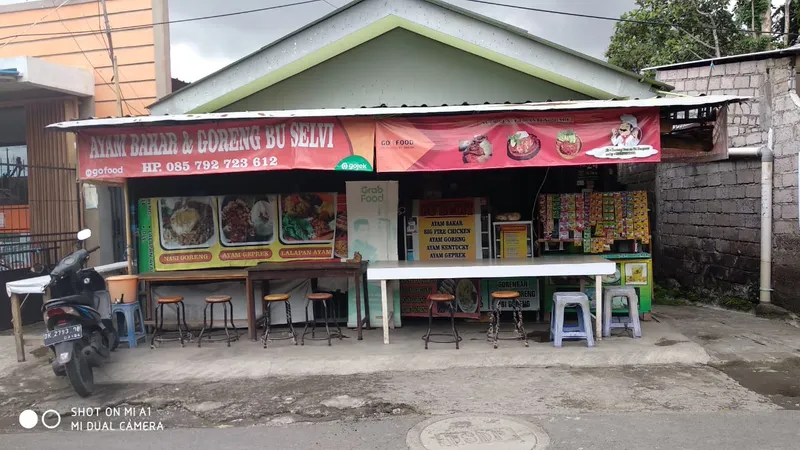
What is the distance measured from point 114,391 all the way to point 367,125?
4.12 metres

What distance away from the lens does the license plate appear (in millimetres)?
5440

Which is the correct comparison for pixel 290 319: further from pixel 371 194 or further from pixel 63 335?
pixel 63 335

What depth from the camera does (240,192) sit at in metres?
8.40

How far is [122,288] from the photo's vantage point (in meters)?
7.29

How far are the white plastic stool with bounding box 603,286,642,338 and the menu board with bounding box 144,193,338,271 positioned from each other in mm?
3879

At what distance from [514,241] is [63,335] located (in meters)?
5.71

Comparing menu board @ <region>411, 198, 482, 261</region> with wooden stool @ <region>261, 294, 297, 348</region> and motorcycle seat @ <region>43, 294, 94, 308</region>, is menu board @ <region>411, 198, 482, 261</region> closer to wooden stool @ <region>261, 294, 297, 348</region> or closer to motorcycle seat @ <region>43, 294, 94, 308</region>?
wooden stool @ <region>261, 294, 297, 348</region>

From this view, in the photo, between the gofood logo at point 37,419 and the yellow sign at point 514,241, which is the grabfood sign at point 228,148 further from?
the gofood logo at point 37,419

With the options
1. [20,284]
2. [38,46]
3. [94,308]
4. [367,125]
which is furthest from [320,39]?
[38,46]

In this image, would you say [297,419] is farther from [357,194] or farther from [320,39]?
[320,39]

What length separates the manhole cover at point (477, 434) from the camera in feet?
13.9

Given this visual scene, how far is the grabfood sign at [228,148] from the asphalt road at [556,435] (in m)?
3.19

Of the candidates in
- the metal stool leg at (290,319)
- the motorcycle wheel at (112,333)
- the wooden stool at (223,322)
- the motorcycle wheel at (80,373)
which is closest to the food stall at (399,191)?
the wooden stool at (223,322)

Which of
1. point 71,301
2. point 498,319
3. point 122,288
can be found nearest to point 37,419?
point 71,301
